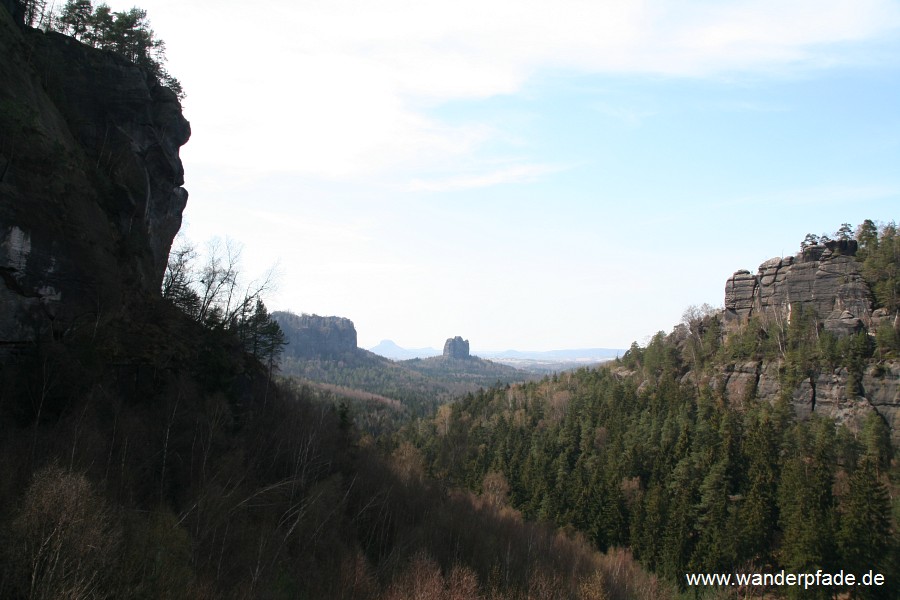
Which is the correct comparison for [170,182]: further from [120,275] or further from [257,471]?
[257,471]

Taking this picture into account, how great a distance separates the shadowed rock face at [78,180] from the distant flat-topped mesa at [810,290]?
2931 inches

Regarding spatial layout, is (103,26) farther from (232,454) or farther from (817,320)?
(817,320)

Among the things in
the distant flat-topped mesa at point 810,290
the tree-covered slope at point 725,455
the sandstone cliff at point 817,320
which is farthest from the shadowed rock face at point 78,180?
the distant flat-topped mesa at point 810,290

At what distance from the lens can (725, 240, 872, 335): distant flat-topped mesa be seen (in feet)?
209

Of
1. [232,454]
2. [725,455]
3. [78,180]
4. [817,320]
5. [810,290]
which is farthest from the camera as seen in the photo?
[810,290]

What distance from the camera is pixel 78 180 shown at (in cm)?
2294

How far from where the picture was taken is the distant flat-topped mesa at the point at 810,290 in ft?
209

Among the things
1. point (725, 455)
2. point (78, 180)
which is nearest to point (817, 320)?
point (725, 455)

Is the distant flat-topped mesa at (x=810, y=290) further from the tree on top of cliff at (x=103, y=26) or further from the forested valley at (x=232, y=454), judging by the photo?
the tree on top of cliff at (x=103, y=26)

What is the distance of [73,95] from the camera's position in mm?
28359

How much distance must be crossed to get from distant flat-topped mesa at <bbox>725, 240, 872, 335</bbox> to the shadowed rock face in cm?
7444

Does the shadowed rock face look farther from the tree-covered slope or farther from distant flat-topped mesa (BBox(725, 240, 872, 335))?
distant flat-topped mesa (BBox(725, 240, 872, 335))

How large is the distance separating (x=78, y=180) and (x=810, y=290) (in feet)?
263

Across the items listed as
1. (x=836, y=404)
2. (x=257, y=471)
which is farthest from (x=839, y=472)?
(x=257, y=471)
